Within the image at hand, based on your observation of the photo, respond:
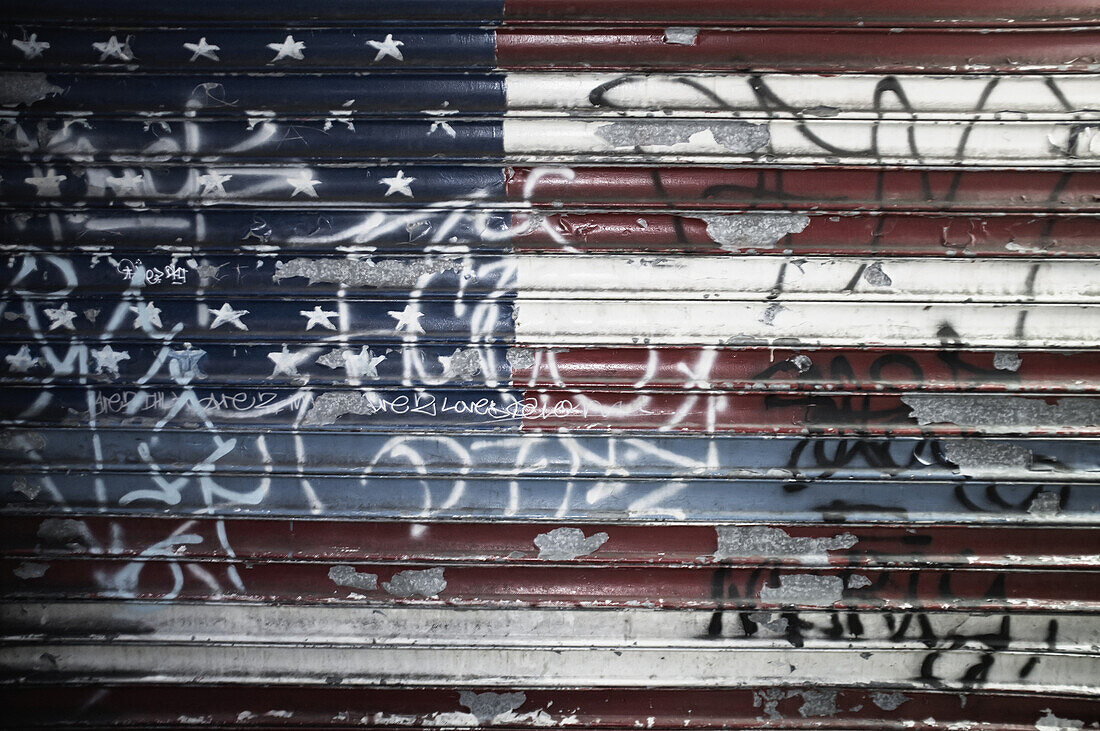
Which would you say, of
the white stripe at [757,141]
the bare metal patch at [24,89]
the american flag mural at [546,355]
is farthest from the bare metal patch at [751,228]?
the bare metal patch at [24,89]

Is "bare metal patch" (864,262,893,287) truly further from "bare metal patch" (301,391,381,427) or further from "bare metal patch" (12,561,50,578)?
"bare metal patch" (12,561,50,578)

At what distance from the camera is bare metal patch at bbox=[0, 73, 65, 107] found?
206 cm

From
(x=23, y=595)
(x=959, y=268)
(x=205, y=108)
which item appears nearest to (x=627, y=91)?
(x=959, y=268)

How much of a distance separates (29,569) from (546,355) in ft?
6.45

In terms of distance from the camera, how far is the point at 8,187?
2080 millimetres

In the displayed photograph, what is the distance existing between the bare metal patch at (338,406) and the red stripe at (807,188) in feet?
2.78

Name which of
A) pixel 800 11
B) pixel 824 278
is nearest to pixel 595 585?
pixel 824 278

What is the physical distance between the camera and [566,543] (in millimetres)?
2168

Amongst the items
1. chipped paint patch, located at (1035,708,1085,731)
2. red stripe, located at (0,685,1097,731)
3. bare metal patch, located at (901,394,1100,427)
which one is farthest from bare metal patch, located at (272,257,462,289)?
chipped paint patch, located at (1035,708,1085,731)

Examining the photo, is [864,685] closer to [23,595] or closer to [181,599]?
[181,599]

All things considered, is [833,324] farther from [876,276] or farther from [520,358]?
[520,358]

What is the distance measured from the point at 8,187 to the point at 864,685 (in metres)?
3.40

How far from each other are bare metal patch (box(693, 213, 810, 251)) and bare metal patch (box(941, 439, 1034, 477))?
35.7 inches

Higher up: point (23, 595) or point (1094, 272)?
point (1094, 272)
